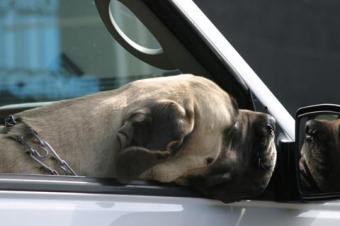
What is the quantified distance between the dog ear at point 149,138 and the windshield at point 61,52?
0.72 metres

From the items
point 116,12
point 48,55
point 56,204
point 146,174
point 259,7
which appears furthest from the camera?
point 259,7

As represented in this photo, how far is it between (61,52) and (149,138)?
233 centimetres

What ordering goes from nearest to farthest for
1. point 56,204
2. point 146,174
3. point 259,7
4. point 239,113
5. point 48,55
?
point 56,204 → point 146,174 → point 239,113 → point 48,55 → point 259,7

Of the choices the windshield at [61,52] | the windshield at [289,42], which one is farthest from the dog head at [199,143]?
the windshield at [289,42]

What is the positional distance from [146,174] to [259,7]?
8340mm

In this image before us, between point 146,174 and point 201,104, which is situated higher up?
point 201,104

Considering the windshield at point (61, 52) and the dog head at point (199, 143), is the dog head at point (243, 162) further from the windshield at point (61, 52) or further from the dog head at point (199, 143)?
the windshield at point (61, 52)

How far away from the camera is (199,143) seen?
2160 millimetres

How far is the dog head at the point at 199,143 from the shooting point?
81.7 inches

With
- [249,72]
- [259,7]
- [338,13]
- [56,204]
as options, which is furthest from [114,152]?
[338,13]

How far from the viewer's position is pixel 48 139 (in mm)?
2217

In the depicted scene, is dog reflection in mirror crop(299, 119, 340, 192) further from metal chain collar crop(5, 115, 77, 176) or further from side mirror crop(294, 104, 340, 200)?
metal chain collar crop(5, 115, 77, 176)

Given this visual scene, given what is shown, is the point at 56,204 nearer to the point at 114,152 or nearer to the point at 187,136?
the point at 114,152

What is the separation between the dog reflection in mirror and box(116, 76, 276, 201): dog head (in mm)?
99
